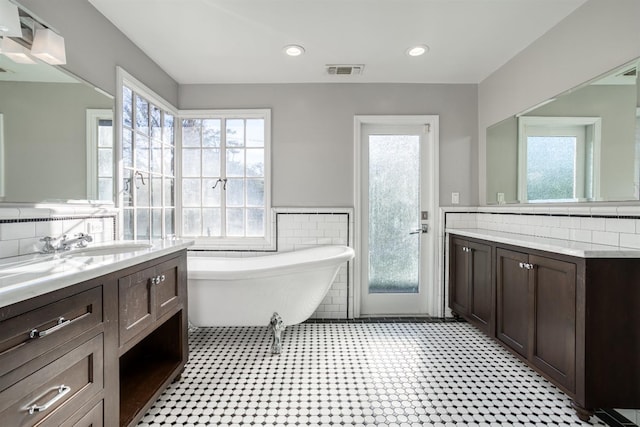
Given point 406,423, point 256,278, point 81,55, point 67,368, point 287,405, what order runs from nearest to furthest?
point 67,368
point 406,423
point 287,405
point 81,55
point 256,278

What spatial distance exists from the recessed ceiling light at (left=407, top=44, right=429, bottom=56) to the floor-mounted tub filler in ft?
5.46

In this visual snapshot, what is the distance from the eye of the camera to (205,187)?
10.2ft

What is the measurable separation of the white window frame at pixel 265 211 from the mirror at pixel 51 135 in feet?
3.45

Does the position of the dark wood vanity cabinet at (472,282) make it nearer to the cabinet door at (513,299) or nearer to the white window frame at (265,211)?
the cabinet door at (513,299)

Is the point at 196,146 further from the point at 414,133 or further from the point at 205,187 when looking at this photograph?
the point at 414,133

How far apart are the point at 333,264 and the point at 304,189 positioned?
979mm

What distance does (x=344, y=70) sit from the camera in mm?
2729

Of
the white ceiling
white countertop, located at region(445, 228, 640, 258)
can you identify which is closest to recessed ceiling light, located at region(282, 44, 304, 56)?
the white ceiling

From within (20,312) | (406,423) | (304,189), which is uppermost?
(304,189)

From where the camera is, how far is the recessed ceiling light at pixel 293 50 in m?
2.34

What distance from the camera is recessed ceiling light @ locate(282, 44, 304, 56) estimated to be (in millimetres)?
2342

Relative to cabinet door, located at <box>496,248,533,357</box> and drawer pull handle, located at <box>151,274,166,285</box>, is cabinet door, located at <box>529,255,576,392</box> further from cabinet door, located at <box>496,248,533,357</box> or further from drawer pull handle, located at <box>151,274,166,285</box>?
drawer pull handle, located at <box>151,274,166,285</box>

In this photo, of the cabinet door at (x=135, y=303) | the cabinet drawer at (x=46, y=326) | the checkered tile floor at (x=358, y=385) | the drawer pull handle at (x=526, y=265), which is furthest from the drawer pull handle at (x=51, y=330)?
the drawer pull handle at (x=526, y=265)


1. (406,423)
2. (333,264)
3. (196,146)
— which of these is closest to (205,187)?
(196,146)
